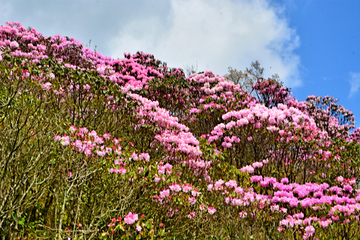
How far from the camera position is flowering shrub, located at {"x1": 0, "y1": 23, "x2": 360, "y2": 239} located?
406cm

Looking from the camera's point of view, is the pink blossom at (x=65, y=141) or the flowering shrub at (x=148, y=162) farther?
the pink blossom at (x=65, y=141)

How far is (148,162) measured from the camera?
6.44 metres

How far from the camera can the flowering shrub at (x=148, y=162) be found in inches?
160

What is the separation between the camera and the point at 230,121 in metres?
10.5

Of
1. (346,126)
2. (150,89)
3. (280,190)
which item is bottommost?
(280,190)

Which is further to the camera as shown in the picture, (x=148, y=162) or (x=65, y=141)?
(x=148, y=162)

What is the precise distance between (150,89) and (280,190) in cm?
767

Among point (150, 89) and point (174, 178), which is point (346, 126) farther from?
point (174, 178)

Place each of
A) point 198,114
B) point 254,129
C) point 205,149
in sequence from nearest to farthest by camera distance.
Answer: point 205,149
point 254,129
point 198,114

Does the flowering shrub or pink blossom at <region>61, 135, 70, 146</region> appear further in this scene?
pink blossom at <region>61, 135, 70, 146</region>

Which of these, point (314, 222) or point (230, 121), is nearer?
point (314, 222)

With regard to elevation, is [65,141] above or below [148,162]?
below

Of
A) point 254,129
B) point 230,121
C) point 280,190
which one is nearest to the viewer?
point 280,190

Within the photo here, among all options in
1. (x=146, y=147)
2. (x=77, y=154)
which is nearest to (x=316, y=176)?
(x=146, y=147)
